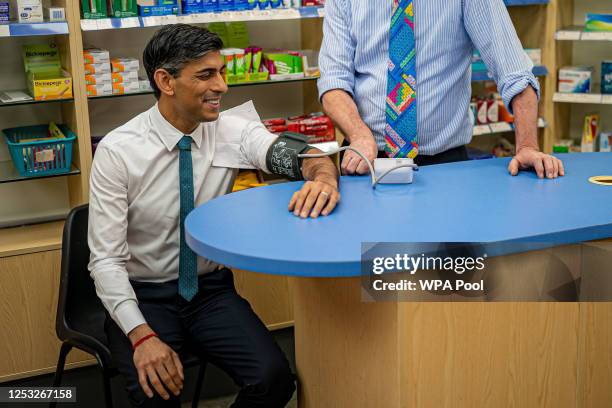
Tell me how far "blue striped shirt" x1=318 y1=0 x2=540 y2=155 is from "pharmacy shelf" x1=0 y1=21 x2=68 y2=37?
1.26m

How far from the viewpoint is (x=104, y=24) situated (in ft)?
12.3

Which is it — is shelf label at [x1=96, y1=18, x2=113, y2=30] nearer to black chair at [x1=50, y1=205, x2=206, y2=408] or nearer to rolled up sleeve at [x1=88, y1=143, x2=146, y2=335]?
black chair at [x1=50, y1=205, x2=206, y2=408]

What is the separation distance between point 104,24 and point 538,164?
6.82 feet

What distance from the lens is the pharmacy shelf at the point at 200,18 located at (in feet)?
12.2

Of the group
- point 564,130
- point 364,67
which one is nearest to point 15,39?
point 364,67

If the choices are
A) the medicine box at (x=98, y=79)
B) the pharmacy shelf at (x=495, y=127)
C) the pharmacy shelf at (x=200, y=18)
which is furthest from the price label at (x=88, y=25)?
the pharmacy shelf at (x=495, y=127)

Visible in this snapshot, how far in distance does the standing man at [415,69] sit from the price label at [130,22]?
3.68 ft

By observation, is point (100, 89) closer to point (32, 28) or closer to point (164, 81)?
point (32, 28)

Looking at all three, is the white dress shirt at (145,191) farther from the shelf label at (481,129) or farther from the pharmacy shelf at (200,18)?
the shelf label at (481,129)

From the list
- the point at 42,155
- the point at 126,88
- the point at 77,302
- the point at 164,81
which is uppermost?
the point at 164,81

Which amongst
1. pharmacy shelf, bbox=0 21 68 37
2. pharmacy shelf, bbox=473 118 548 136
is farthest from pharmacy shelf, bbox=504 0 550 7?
pharmacy shelf, bbox=0 21 68 37

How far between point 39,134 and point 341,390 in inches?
89.7

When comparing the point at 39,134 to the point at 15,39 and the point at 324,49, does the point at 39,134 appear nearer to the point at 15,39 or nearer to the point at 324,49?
the point at 15,39

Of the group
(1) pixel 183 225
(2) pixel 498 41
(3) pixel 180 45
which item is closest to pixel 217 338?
(1) pixel 183 225
